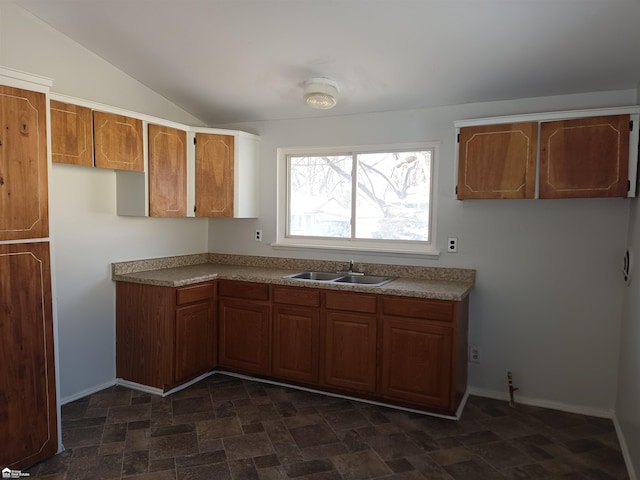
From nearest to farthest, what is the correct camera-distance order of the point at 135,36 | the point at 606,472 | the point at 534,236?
1. the point at 606,472
2. the point at 135,36
3. the point at 534,236

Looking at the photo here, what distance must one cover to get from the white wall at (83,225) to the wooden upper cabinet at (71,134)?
0.73 ft

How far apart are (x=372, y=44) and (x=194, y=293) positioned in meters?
2.23

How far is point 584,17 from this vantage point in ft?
7.09

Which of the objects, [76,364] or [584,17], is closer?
[584,17]

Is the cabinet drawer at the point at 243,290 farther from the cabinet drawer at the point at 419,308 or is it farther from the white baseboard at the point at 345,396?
the cabinet drawer at the point at 419,308

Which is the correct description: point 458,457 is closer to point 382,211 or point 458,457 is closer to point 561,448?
point 561,448

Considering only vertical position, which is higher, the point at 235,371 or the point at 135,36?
Result: the point at 135,36

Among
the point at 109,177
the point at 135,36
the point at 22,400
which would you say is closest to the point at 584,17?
the point at 135,36

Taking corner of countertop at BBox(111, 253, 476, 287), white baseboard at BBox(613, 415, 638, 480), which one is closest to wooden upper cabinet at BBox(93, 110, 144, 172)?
corner of countertop at BBox(111, 253, 476, 287)

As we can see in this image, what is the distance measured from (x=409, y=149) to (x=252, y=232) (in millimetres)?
1666

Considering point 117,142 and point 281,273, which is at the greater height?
point 117,142

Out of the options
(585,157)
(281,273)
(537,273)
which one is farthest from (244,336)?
(585,157)

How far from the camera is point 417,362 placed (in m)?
2.94

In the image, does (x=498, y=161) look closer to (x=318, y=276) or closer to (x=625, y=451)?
(x=318, y=276)
